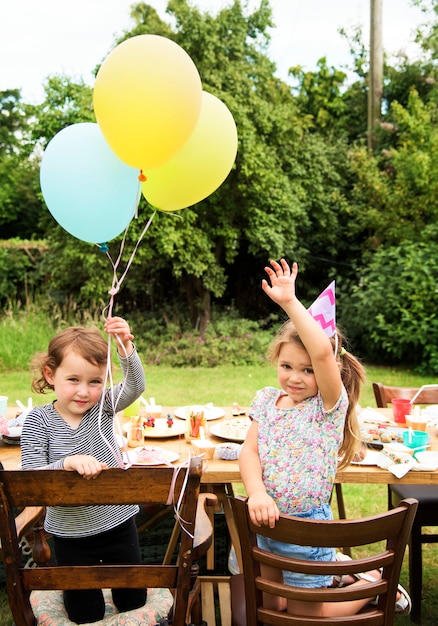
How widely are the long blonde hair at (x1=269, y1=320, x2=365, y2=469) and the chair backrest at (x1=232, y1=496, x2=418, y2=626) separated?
1.47 feet

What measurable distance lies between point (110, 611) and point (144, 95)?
5.97 feet

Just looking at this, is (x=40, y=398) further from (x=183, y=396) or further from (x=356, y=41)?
(x=356, y=41)

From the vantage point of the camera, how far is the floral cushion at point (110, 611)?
1.81 m

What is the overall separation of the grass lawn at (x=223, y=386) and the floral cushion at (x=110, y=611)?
2492 mm

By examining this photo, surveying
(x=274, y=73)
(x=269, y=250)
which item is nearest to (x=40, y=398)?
(x=269, y=250)

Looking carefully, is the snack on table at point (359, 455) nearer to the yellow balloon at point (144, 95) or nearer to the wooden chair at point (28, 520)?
the wooden chair at point (28, 520)

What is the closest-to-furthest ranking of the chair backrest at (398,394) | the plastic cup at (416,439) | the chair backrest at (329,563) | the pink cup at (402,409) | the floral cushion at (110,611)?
1. the chair backrest at (329,563)
2. the floral cushion at (110,611)
3. the plastic cup at (416,439)
4. the pink cup at (402,409)
5. the chair backrest at (398,394)

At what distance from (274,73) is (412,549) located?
953 centimetres

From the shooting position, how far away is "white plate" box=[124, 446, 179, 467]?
7.93 ft

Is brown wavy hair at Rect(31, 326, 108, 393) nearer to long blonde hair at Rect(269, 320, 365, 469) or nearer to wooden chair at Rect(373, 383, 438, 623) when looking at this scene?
long blonde hair at Rect(269, 320, 365, 469)

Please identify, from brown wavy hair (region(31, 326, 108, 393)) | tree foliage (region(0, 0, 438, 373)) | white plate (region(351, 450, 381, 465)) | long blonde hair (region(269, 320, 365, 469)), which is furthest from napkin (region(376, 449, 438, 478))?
tree foliage (region(0, 0, 438, 373))

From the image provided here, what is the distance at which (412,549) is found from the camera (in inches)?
111

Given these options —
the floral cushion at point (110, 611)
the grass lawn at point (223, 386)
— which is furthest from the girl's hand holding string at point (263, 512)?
the grass lawn at point (223, 386)

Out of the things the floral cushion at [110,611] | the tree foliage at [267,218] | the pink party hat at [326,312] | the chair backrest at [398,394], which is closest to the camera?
the floral cushion at [110,611]
